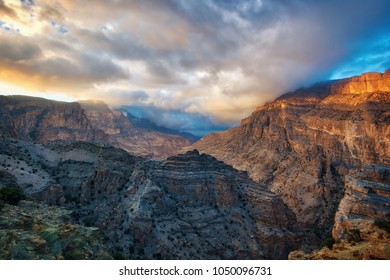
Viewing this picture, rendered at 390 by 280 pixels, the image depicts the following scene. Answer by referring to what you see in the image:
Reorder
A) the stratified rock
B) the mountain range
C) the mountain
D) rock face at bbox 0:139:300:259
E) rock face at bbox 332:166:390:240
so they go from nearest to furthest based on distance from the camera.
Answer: the stratified rock → the mountain range → rock face at bbox 0:139:300:259 → rock face at bbox 332:166:390:240 → the mountain

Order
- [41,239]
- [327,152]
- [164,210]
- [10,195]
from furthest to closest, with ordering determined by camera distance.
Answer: [327,152], [164,210], [10,195], [41,239]

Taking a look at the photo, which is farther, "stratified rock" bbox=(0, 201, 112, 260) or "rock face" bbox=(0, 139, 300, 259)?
"rock face" bbox=(0, 139, 300, 259)

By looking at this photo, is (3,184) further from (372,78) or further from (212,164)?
(372,78)

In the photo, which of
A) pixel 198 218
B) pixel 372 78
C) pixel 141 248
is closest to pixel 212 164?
pixel 198 218

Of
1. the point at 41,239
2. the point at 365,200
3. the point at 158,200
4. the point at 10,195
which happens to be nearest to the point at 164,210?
the point at 158,200

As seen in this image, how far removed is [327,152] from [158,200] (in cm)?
9979

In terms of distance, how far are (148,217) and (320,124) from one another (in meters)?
120

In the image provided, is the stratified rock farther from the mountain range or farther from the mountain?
the mountain

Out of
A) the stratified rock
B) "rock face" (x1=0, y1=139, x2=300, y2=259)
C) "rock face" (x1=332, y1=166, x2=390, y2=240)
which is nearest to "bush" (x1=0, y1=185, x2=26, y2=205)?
the stratified rock

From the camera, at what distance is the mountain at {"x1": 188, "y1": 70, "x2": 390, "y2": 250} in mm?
66062

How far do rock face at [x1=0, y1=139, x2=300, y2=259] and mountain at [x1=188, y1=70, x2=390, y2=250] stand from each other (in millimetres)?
12810

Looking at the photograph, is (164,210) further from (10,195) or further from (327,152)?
(327,152)

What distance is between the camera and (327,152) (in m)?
126

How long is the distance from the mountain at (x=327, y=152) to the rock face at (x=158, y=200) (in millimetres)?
12810
